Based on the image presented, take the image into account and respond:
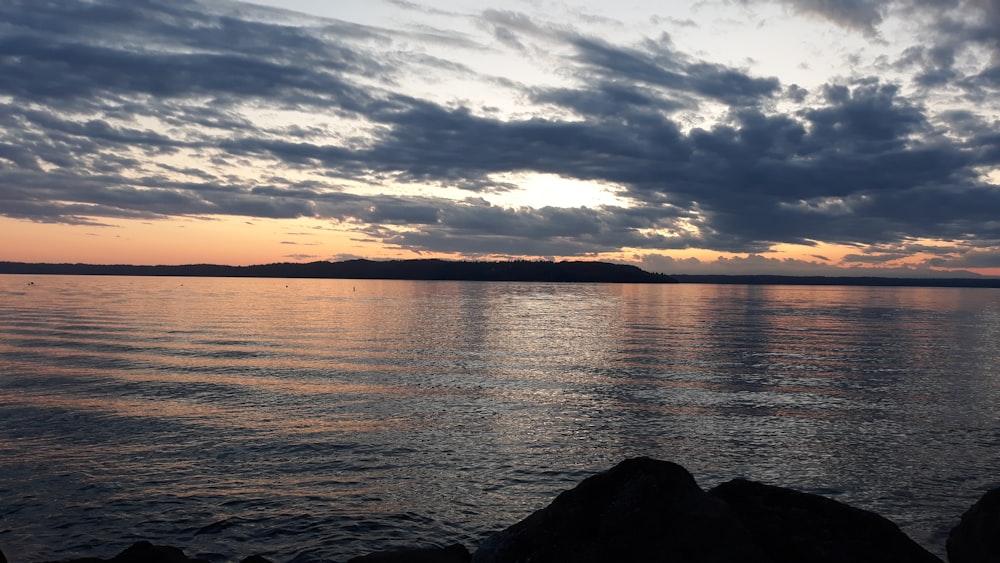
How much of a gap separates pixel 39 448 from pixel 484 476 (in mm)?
14195

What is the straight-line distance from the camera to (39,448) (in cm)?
2058

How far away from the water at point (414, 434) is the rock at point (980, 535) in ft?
11.4

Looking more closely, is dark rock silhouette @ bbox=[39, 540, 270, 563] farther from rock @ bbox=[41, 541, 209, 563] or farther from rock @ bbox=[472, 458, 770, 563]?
rock @ bbox=[472, 458, 770, 563]

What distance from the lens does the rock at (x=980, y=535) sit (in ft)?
34.2

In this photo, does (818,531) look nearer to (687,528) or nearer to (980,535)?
(687,528)

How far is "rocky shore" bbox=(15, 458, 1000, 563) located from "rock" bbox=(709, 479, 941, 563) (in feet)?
0.04

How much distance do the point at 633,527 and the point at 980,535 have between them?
21.8 ft

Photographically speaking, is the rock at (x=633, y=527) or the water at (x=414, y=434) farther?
the water at (x=414, y=434)

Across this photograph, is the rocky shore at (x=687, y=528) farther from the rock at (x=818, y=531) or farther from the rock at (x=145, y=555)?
the rock at (x=145, y=555)

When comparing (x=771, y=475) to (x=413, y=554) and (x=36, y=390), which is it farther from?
(x=36, y=390)

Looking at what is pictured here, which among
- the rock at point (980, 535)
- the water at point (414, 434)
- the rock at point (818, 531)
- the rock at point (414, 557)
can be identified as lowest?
the water at point (414, 434)

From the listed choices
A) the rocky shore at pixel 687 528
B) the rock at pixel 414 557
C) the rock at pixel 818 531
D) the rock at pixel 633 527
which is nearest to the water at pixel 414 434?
the rock at pixel 414 557

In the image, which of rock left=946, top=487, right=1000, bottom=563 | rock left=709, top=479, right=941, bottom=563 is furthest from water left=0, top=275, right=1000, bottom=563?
rock left=709, top=479, right=941, bottom=563

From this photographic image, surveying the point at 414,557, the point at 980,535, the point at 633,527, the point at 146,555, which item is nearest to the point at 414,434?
the point at 414,557
